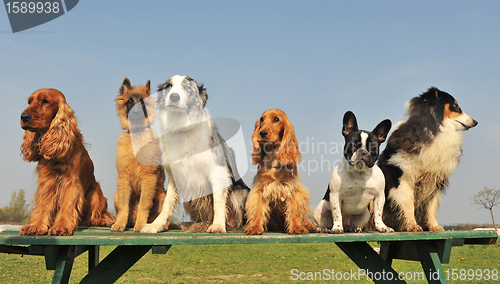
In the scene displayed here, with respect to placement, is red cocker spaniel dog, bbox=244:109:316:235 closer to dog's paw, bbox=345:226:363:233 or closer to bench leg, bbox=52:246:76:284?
dog's paw, bbox=345:226:363:233

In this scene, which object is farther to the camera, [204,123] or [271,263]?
[271,263]

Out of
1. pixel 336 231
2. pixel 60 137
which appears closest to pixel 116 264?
pixel 60 137

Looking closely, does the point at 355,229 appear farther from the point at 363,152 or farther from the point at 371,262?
the point at 363,152

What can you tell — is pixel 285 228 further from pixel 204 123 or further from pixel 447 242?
pixel 447 242

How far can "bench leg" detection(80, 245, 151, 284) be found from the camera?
11.5 ft

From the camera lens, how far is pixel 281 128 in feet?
12.7

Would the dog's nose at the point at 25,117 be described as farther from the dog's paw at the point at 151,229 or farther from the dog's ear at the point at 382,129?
the dog's ear at the point at 382,129

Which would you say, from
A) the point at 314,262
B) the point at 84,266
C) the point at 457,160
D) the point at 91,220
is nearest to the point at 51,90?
the point at 91,220

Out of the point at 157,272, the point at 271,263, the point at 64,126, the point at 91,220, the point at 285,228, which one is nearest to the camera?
the point at 64,126

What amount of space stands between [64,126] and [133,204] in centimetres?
130

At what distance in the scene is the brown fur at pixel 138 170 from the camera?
13.2 feet

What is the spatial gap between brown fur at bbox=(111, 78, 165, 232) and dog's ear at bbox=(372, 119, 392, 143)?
2.73 meters

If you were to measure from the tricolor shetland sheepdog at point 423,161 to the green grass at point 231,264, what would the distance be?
6.17m

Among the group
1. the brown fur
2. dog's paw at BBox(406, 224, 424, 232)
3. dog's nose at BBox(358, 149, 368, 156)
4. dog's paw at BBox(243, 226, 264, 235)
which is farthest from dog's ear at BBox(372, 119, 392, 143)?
the brown fur
